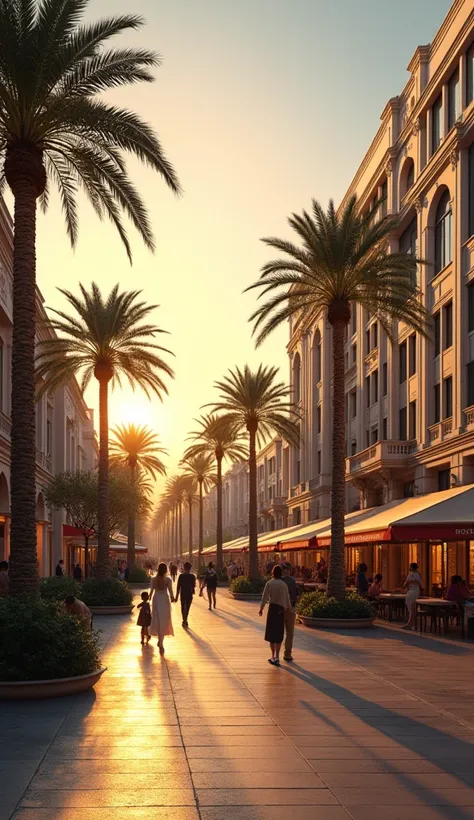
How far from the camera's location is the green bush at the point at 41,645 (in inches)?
508

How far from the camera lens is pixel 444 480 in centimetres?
3578

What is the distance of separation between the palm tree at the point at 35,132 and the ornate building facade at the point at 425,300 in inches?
509

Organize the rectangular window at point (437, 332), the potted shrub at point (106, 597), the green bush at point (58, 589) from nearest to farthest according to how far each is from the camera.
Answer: the green bush at point (58, 589) < the potted shrub at point (106, 597) < the rectangular window at point (437, 332)

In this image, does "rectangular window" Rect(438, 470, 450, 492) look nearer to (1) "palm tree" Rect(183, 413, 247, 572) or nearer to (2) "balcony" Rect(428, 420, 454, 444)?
(2) "balcony" Rect(428, 420, 454, 444)

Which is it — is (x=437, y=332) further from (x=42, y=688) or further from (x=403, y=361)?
(x=42, y=688)

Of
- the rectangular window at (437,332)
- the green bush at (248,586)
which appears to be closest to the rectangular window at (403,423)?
the rectangular window at (437,332)

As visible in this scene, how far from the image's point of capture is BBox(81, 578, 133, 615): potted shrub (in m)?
31.8

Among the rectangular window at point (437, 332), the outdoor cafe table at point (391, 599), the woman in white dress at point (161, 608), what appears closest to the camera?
the woman in white dress at point (161, 608)

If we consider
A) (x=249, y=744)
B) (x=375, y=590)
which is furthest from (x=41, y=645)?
(x=375, y=590)

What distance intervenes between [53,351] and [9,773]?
2877 centimetres

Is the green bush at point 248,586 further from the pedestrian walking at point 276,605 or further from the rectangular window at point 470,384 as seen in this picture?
the pedestrian walking at point 276,605

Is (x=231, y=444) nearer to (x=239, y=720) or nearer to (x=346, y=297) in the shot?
(x=346, y=297)

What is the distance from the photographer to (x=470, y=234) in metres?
32.5

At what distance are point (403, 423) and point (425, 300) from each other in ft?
22.0
